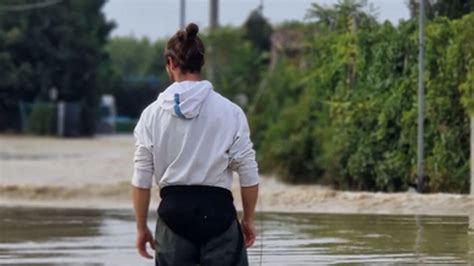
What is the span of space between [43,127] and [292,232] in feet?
145

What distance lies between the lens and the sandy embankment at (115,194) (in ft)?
59.0

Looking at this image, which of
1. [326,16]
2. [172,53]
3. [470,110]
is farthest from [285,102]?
[172,53]

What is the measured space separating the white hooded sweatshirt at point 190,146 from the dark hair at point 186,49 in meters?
0.12

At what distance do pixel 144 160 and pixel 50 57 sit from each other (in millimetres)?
55066

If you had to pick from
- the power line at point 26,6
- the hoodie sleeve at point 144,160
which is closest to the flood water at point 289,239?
the hoodie sleeve at point 144,160

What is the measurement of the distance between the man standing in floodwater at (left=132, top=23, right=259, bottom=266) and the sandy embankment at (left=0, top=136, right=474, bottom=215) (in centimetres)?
1102

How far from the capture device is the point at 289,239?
1403 centimetres

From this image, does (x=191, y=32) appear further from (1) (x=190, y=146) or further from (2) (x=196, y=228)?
(2) (x=196, y=228)

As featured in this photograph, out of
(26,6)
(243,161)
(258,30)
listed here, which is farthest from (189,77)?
(26,6)

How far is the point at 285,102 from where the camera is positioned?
30.2 m

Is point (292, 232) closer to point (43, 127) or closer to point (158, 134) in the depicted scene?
point (158, 134)

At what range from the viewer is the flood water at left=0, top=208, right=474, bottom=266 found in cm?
1195

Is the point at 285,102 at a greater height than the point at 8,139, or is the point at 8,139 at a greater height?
the point at 285,102

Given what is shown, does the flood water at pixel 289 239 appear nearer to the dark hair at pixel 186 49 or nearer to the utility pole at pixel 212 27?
the dark hair at pixel 186 49
